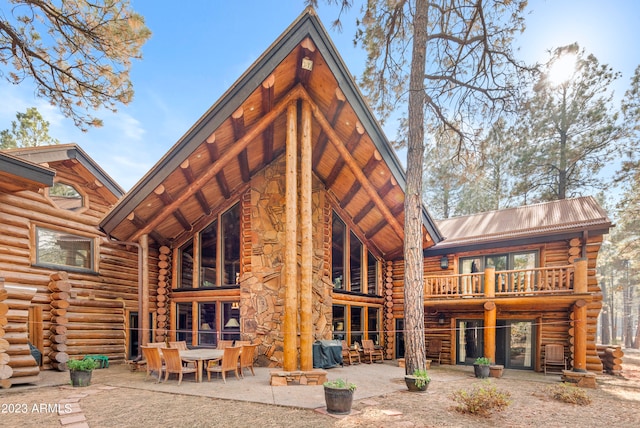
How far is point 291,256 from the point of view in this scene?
785 centimetres

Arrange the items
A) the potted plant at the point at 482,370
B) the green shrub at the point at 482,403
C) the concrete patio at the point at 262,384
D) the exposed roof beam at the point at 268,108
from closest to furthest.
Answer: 1. the green shrub at the point at 482,403
2. the concrete patio at the point at 262,384
3. the exposed roof beam at the point at 268,108
4. the potted plant at the point at 482,370

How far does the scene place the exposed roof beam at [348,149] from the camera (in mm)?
8977

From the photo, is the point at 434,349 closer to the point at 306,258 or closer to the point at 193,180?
the point at 306,258

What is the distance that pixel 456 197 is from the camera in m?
23.6

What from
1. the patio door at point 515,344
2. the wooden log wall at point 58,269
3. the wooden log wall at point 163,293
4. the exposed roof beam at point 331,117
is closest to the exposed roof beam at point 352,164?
the exposed roof beam at point 331,117

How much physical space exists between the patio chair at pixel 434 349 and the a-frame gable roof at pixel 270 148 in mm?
4004

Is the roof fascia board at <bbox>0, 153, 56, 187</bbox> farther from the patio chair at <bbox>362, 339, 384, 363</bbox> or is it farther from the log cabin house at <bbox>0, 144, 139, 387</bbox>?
the patio chair at <bbox>362, 339, 384, 363</bbox>

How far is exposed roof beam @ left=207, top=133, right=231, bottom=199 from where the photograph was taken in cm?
814

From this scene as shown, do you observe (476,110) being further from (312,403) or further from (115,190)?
(115,190)

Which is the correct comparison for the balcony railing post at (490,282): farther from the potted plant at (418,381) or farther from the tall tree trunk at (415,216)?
the potted plant at (418,381)

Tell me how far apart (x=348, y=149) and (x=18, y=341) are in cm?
845

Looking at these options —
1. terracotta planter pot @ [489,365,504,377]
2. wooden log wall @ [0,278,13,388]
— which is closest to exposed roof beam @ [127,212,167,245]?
wooden log wall @ [0,278,13,388]

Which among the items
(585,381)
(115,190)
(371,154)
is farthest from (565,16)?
(115,190)

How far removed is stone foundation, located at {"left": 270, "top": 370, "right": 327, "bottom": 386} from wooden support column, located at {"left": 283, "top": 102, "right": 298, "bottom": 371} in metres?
0.18
